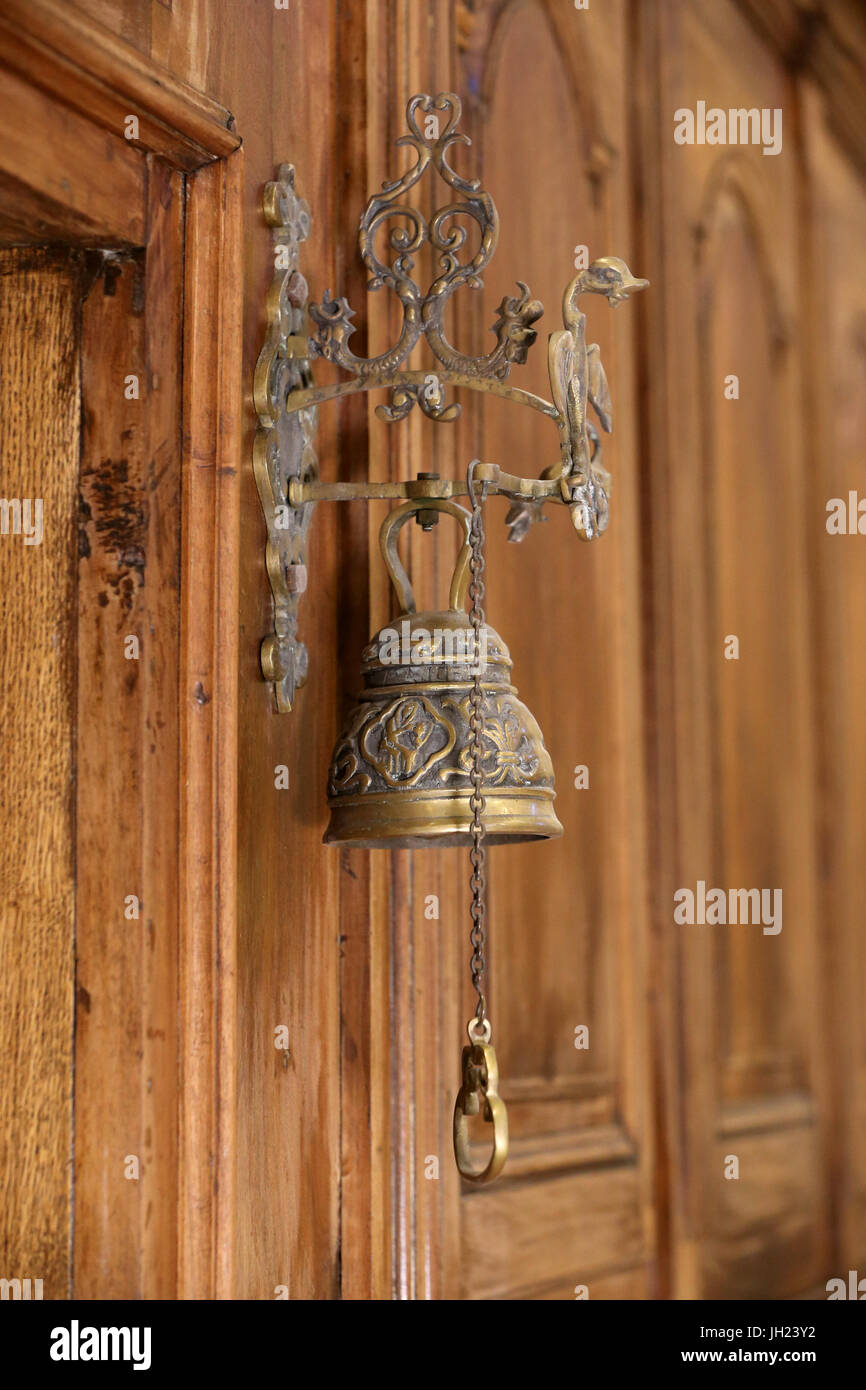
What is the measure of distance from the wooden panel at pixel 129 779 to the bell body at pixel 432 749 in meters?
0.12

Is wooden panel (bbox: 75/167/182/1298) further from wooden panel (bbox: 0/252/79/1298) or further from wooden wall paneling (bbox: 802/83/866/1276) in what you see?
wooden wall paneling (bbox: 802/83/866/1276)

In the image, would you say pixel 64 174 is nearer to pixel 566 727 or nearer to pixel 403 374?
pixel 403 374

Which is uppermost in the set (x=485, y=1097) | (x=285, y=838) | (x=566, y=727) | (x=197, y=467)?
(x=197, y=467)

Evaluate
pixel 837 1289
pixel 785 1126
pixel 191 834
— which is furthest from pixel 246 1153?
pixel 837 1289

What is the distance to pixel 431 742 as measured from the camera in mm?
1029

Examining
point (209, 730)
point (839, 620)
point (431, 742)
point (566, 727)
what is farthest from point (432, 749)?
point (839, 620)

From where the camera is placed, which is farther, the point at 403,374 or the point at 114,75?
the point at 403,374

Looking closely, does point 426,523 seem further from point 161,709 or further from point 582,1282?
point 582,1282

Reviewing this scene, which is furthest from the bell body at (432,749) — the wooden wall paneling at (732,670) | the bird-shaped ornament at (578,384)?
the wooden wall paneling at (732,670)

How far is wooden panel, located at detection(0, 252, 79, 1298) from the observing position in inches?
38.6

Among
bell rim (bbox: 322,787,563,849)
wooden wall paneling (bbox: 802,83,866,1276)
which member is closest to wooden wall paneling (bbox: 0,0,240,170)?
bell rim (bbox: 322,787,563,849)

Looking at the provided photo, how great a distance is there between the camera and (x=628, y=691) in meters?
1.67

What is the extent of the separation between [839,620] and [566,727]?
76 centimetres

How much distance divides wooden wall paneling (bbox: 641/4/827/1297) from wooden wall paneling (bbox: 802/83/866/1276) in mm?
44
